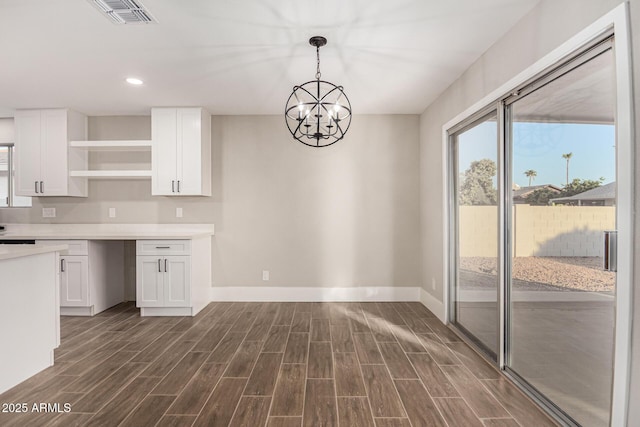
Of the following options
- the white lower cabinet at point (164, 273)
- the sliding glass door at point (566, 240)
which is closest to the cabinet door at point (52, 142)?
the white lower cabinet at point (164, 273)

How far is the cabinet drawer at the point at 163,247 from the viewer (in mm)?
3807

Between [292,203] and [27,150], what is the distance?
3.28 metres

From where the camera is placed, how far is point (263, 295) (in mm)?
4484

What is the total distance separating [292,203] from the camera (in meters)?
4.50

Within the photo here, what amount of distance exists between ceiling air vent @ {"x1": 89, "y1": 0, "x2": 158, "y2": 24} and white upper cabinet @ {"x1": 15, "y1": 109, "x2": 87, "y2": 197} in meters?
2.59

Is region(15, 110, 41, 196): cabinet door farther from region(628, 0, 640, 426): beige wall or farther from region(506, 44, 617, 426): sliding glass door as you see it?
region(628, 0, 640, 426): beige wall

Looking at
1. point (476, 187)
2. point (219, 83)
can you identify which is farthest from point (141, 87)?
point (476, 187)

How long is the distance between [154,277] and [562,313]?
3733mm

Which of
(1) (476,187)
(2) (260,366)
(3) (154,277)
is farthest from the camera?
(3) (154,277)

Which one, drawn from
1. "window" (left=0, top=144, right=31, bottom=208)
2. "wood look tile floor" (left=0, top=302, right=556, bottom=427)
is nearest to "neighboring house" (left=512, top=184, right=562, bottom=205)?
"wood look tile floor" (left=0, top=302, right=556, bottom=427)

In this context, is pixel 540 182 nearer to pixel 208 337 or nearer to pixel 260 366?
pixel 260 366

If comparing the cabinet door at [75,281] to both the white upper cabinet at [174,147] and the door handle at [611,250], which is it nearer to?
the white upper cabinet at [174,147]

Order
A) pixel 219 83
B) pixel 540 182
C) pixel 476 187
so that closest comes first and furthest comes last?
pixel 540 182 < pixel 476 187 < pixel 219 83

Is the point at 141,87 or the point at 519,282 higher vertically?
the point at 141,87
